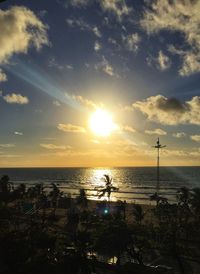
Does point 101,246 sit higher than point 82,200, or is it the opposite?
point 82,200

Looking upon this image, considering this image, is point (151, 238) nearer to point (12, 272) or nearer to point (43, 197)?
point (12, 272)

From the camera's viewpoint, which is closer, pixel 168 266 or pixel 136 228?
pixel 168 266

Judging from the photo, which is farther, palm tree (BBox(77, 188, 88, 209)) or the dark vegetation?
palm tree (BBox(77, 188, 88, 209))

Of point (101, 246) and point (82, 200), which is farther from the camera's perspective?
point (82, 200)

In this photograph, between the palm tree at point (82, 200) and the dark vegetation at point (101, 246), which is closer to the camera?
the dark vegetation at point (101, 246)

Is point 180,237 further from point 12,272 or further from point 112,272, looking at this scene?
point 12,272

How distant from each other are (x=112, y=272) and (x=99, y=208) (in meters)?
41.3

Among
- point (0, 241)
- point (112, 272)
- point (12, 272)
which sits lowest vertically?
point (112, 272)

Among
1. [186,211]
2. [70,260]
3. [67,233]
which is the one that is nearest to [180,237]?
[186,211]

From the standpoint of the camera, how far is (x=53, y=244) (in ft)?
96.3

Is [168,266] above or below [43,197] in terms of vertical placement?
below

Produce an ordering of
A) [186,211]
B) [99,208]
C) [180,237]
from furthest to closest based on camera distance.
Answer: [99,208] < [186,211] < [180,237]

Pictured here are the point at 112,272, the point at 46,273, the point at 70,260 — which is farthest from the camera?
the point at 112,272

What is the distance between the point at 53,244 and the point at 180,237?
103 feet
